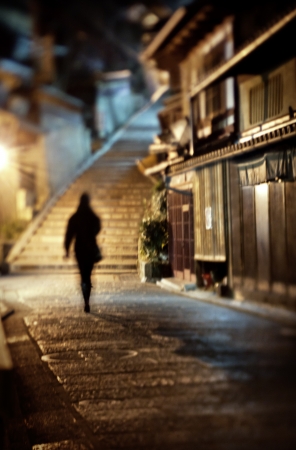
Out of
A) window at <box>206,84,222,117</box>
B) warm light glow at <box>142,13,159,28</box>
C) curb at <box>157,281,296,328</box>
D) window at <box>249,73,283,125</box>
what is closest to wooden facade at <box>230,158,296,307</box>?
curb at <box>157,281,296,328</box>

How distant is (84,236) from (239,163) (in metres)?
4.22

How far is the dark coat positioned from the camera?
380 inches

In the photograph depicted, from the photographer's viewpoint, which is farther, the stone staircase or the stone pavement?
the stone staircase

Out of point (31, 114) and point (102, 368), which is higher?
point (31, 114)

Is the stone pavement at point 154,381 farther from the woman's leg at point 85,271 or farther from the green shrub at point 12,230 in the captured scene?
the green shrub at point 12,230

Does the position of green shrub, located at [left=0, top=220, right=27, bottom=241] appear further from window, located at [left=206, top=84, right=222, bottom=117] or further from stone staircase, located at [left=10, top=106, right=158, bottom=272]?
window, located at [left=206, top=84, right=222, bottom=117]

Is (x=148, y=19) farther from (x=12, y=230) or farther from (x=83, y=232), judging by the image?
(x=83, y=232)

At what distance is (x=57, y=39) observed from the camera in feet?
103

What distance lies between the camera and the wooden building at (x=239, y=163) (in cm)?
957

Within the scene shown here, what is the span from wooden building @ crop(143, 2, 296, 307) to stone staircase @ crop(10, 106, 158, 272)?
3211 millimetres

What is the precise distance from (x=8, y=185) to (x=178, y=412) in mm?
30016

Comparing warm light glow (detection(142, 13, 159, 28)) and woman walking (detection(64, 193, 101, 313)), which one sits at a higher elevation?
warm light glow (detection(142, 13, 159, 28))

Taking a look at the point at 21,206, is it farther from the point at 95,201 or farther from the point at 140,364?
the point at 140,364

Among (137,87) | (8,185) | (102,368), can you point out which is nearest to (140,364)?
(102,368)
